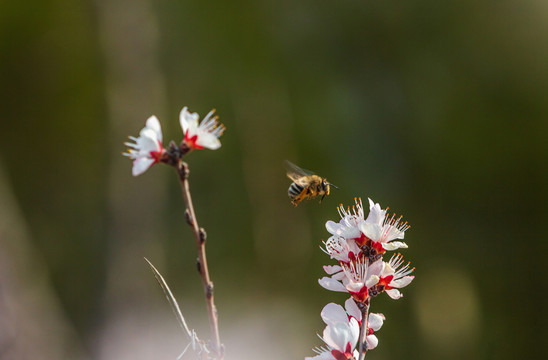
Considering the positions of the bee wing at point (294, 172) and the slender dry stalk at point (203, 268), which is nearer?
the slender dry stalk at point (203, 268)

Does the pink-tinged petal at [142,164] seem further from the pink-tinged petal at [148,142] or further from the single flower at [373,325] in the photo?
the single flower at [373,325]

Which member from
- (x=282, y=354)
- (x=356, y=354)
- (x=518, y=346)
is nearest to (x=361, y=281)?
(x=356, y=354)

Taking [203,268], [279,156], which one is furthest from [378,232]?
[279,156]

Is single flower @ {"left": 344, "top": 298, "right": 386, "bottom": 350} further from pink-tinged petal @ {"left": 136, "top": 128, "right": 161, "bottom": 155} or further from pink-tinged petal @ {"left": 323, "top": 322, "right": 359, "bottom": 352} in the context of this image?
pink-tinged petal @ {"left": 136, "top": 128, "right": 161, "bottom": 155}

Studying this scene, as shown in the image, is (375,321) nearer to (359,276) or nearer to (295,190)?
(359,276)

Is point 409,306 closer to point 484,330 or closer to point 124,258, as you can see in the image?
point 484,330

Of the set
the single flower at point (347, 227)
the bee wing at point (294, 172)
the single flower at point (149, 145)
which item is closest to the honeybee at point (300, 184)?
the bee wing at point (294, 172)

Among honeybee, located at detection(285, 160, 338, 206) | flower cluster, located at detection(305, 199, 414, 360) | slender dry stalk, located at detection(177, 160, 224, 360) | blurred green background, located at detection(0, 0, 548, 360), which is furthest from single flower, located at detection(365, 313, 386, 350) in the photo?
blurred green background, located at detection(0, 0, 548, 360)
